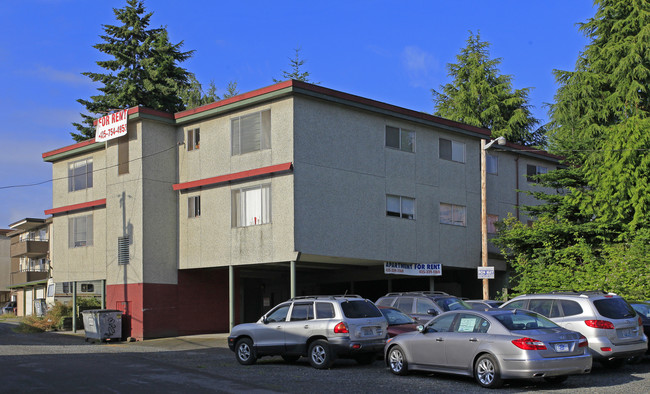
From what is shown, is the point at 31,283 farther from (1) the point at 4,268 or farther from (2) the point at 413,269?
(2) the point at 413,269

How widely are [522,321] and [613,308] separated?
2859 millimetres

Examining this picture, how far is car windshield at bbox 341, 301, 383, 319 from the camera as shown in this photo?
1692cm

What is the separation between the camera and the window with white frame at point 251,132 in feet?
88.3

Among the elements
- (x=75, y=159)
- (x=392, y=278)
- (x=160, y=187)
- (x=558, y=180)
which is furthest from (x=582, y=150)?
(x=75, y=159)

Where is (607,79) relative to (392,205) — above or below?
above

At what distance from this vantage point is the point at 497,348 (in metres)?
13.4

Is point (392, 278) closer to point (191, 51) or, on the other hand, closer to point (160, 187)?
point (160, 187)

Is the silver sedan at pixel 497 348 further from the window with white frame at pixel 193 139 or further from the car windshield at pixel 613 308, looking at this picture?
the window with white frame at pixel 193 139

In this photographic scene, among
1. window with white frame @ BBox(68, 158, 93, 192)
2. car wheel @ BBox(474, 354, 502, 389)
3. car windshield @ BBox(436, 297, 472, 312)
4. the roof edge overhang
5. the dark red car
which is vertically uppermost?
window with white frame @ BBox(68, 158, 93, 192)

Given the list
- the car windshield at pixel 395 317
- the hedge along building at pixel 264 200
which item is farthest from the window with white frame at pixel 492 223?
the car windshield at pixel 395 317

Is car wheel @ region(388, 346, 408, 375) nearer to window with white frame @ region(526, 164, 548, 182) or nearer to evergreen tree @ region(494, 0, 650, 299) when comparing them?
evergreen tree @ region(494, 0, 650, 299)

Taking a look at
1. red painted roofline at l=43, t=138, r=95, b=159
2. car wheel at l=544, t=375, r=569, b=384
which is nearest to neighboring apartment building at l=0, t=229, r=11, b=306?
red painted roofline at l=43, t=138, r=95, b=159

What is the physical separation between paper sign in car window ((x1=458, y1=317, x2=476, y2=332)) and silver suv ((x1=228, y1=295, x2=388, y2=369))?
290 centimetres

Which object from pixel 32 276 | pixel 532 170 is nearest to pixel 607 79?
pixel 532 170
